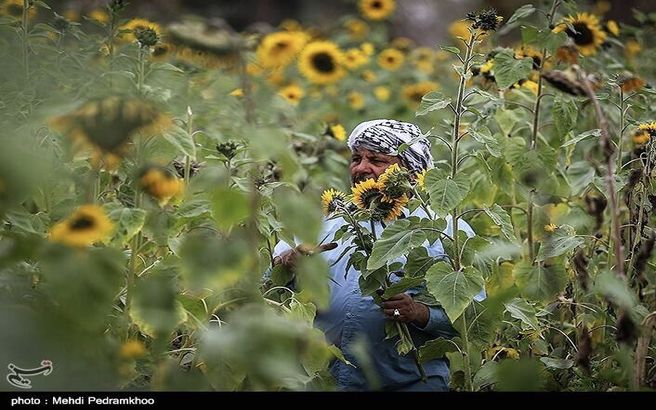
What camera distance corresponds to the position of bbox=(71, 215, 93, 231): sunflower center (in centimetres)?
121

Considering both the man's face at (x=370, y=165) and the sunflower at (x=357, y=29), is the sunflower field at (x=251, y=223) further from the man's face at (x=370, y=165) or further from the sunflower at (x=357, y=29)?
the sunflower at (x=357, y=29)

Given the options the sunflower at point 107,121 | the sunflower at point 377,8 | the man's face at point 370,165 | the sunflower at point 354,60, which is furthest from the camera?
the sunflower at point 377,8

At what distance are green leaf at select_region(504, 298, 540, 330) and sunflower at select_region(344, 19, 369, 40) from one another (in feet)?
13.3

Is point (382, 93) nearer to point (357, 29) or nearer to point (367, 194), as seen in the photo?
point (357, 29)

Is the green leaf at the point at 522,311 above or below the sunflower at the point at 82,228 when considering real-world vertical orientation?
below

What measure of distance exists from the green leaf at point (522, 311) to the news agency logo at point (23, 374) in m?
1.04

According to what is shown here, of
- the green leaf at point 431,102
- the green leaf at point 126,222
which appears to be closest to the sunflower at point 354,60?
the green leaf at point 431,102

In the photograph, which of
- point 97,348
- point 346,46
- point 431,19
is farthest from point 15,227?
point 431,19

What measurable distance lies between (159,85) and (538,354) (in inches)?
44.7

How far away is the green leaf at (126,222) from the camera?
4.91 feet

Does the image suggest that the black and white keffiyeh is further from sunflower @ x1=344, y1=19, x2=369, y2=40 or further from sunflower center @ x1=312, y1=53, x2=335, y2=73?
sunflower @ x1=344, y1=19, x2=369, y2=40

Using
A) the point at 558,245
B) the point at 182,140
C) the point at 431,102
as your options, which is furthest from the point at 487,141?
the point at 182,140

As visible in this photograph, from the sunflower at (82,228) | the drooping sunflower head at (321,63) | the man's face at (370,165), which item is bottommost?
the drooping sunflower head at (321,63)
